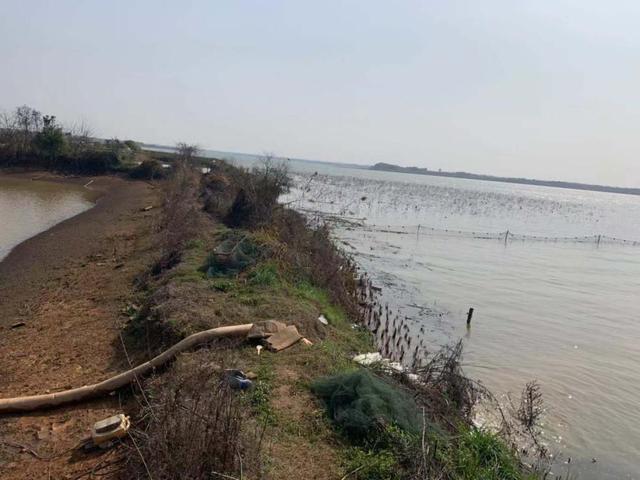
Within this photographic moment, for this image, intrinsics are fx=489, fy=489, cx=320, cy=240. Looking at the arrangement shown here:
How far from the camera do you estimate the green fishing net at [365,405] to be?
5.10m

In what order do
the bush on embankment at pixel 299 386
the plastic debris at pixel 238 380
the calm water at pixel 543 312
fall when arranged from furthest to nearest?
the calm water at pixel 543 312 < the plastic debris at pixel 238 380 < the bush on embankment at pixel 299 386

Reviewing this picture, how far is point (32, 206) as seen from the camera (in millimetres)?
26703

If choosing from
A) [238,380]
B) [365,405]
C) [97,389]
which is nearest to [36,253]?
[97,389]

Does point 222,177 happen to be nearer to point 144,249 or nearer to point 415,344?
point 144,249

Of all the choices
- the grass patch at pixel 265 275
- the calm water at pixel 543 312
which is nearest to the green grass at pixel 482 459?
Answer: the calm water at pixel 543 312

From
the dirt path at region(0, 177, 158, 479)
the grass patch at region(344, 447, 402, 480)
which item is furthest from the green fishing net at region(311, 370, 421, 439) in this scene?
the dirt path at region(0, 177, 158, 479)

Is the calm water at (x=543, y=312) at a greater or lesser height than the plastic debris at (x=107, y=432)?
lesser

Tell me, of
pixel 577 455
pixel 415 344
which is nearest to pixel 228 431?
pixel 577 455

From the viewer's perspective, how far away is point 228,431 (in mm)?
3893

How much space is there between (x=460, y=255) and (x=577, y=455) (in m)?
15.9

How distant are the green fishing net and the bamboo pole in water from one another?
80.6 inches

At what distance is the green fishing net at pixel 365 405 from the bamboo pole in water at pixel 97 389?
2048 mm

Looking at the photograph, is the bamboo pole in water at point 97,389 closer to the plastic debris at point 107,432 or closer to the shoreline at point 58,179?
the plastic debris at point 107,432

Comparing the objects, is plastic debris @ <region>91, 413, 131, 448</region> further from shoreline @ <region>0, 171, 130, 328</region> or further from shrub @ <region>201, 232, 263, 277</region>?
shoreline @ <region>0, 171, 130, 328</region>
